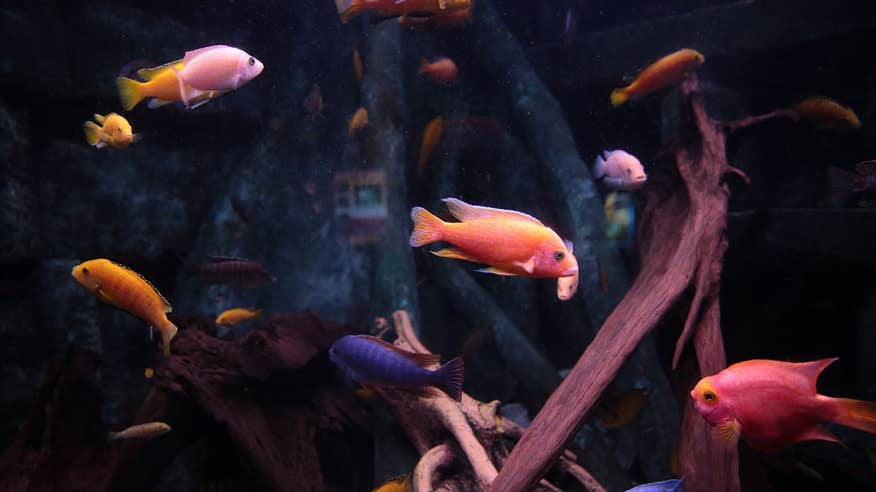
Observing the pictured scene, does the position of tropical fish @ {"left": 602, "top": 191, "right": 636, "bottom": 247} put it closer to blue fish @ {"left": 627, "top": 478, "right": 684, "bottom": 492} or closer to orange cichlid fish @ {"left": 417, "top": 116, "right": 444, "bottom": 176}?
orange cichlid fish @ {"left": 417, "top": 116, "right": 444, "bottom": 176}

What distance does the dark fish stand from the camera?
5748 millimetres

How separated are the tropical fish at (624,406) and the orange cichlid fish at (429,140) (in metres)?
3.55

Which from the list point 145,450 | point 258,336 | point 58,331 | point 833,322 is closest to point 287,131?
point 58,331

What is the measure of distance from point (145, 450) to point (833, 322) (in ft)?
18.9

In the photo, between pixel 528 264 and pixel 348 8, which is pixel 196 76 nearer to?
pixel 348 8

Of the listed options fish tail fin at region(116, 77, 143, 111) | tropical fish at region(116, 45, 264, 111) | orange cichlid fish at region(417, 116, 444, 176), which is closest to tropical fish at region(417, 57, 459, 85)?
orange cichlid fish at region(417, 116, 444, 176)

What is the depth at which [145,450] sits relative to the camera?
2.93m

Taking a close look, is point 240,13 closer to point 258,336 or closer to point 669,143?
point 258,336

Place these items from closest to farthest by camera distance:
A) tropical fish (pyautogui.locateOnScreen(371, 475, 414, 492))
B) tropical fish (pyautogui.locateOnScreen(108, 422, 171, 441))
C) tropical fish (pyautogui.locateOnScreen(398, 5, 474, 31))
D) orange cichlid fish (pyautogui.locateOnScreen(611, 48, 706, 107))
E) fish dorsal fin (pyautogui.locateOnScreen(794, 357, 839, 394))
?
fish dorsal fin (pyautogui.locateOnScreen(794, 357, 839, 394)) < tropical fish (pyautogui.locateOnScreen(371, 475, 414, 492)) < tropical fish (pyautogui.locateOnScreen(108, 422, 171, 441)) < tropical fish (pyautogui.locateOnScreen(398, 5, 474, 31)) < orange cichlid fish (pyautogui.locateOnScreen(611, 48, 706, 107))

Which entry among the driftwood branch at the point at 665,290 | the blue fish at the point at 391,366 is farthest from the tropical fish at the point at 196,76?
the driftwood branch at the point at 665,290

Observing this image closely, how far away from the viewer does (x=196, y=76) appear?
102 inches

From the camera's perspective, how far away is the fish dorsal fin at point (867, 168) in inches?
89.5

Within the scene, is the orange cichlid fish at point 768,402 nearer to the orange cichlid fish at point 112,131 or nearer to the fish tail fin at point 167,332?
the fish tail fin at point 167,332

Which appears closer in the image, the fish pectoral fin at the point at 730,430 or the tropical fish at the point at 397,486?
the fish pectoral fin at the point at 730,430
